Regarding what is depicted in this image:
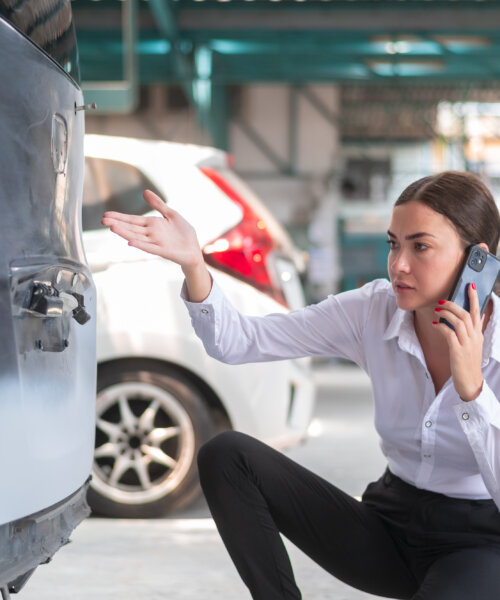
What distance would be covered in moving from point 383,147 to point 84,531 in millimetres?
29402

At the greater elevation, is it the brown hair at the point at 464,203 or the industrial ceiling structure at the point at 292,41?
the industrial ceiling structure at the point at 292,41

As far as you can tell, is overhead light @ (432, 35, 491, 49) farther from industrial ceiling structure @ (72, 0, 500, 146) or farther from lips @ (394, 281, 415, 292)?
lips @ (394, 281, 415, 292)

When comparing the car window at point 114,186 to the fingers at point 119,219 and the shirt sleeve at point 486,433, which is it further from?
the shirt sleeve at point 486,433

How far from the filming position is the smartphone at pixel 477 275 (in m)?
2.26

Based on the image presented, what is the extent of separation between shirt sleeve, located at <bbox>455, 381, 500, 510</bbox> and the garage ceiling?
1227 cm

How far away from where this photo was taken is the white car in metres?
4.12

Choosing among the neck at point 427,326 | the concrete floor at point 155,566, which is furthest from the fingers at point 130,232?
the concrete floor at point 155,566

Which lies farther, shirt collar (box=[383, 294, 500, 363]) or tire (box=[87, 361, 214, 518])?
tire (box=[87, 361, 214, 518])

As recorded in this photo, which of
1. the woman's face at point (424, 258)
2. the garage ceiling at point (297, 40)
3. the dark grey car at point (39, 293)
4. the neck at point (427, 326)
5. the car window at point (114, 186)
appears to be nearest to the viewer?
the dark grey car at point (39, 293)

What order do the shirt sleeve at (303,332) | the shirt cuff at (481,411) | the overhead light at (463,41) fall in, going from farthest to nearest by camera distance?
the overhead light at (463,41) < the shirt sleeve at (303,332) < the shirt cuff at (481,411)

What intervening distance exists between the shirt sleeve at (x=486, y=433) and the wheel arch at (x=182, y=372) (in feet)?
6.77

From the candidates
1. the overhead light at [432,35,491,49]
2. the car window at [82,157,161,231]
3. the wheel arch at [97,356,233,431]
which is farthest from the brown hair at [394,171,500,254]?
the overhead light at [432,35,491,49]

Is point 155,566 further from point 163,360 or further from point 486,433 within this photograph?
point 486,433

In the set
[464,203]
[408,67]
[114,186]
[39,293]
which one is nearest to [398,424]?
[464,203]
